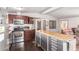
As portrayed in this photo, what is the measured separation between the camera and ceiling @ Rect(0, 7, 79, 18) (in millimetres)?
1841

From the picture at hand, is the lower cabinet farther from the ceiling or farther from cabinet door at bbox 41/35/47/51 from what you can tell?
the ceiling

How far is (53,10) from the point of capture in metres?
1.86

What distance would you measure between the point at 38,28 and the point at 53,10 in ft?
1.30

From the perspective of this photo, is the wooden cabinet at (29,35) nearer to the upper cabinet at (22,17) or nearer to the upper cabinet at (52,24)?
the upper cabinet at (22,17)

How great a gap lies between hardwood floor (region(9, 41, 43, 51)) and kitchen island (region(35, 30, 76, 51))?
0.10 metres

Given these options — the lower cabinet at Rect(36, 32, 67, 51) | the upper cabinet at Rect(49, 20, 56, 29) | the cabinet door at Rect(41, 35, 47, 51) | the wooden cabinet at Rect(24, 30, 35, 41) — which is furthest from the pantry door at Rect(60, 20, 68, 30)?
the wooden cabinet at Rect(24, 30, 35, 41)

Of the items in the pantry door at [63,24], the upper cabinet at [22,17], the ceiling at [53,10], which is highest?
the ceiling at [53,10]

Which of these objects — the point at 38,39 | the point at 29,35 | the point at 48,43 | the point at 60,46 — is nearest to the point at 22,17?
the point at 29,35

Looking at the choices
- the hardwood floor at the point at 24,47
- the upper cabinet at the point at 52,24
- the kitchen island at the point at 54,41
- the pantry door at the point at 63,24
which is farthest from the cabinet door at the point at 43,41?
the pantry door at the point at 63,24

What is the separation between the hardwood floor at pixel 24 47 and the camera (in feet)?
6.12

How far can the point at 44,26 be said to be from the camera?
1.94m
